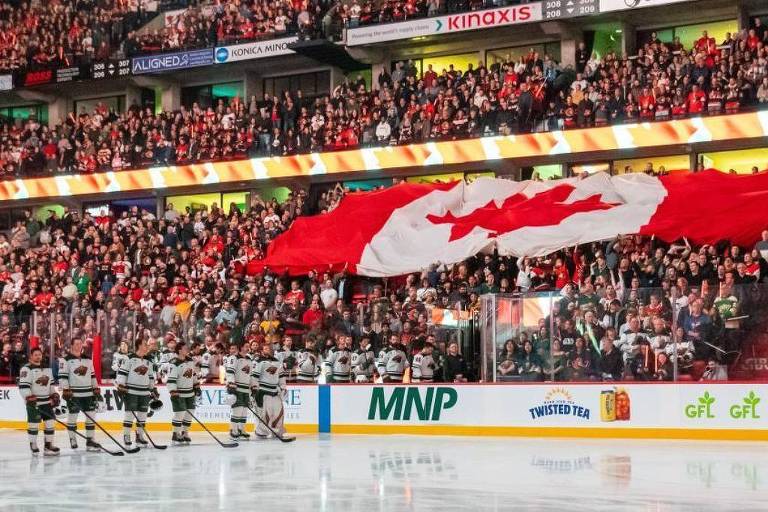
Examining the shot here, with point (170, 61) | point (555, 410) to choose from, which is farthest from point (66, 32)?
point (555, 410)

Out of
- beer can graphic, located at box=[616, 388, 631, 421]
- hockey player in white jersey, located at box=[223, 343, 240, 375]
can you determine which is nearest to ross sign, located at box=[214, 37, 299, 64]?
hockey player in white jersey, located at box=[223, 343, 240, 375]

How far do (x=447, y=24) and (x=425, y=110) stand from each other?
3.08 m

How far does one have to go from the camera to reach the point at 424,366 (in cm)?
2409

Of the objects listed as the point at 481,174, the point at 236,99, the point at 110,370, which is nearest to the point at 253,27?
the point at 236,99

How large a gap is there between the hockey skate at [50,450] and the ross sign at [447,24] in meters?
18.7

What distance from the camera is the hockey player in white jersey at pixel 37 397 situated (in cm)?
2083

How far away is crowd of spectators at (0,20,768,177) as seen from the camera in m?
29.9

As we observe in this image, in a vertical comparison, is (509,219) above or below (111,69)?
below

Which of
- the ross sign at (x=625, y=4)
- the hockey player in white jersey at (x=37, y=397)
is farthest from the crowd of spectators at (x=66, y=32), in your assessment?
the hockey player in white jersey at (x=37, y=397)

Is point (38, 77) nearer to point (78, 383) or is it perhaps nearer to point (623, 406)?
point (78, 383)

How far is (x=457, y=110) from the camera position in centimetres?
3347

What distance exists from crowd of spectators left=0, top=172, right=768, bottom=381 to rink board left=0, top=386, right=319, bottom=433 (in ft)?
2.73

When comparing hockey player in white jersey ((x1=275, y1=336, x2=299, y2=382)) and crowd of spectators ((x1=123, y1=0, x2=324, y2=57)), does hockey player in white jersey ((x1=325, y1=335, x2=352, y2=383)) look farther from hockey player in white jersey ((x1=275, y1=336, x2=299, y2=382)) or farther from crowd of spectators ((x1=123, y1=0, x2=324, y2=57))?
crowd of spectators ((x1=123, y1=0, x2=324, y2=57))

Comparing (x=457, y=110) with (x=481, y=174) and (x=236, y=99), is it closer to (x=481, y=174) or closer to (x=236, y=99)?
(x=481, y=174)
